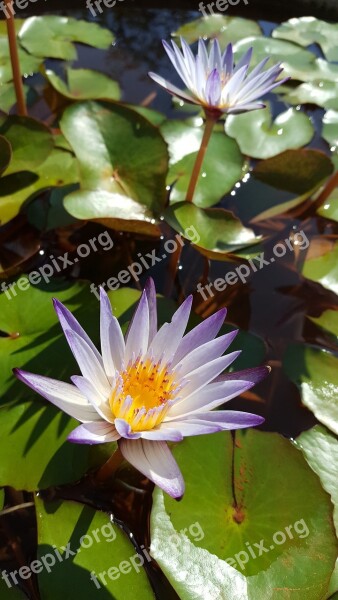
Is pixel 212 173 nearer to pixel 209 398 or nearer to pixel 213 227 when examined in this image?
pixel 213 227

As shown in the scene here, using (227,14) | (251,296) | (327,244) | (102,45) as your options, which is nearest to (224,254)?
(251,296)

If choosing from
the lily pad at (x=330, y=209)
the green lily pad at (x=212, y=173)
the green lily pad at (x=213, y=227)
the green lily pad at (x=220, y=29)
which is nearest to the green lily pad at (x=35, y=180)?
the green lily pad at (x=212, y=173)

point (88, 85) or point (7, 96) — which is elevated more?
point (7, 96)

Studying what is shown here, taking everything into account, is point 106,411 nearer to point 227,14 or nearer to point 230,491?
point 230,491

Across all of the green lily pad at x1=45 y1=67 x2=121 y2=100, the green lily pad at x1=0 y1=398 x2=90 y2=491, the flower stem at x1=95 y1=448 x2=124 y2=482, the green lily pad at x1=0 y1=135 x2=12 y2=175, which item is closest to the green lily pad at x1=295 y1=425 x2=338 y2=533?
the flower stem at x1=95 y1=448 x2=124 y2=482

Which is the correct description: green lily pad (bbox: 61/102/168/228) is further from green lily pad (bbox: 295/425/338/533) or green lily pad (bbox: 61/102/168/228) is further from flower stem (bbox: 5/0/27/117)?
green lily pad (bbox: 295/425/338/533)

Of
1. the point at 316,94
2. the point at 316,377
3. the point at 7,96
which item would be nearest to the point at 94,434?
the point at 316,377
